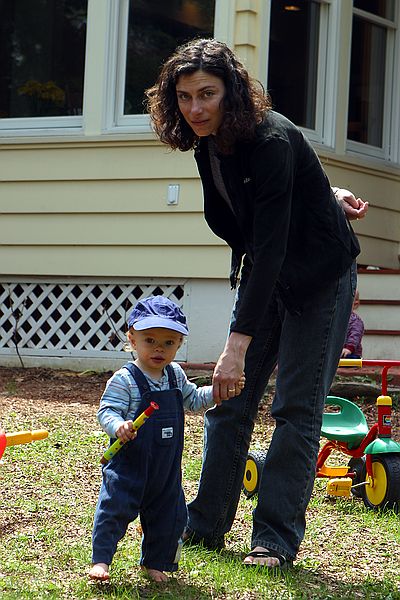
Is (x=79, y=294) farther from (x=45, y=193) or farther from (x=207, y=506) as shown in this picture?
(x=207, y=506)

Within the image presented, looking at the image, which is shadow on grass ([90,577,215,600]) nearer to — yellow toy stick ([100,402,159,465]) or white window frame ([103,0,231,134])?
yellow toy stick ([100,402,159,465])

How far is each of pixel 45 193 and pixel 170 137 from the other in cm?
528

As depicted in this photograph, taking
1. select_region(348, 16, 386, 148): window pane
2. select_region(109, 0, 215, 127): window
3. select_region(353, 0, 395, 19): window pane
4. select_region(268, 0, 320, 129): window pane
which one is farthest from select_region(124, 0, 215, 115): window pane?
select_region(353, 0, 395, 19): window pane

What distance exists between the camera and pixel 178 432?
373 cm

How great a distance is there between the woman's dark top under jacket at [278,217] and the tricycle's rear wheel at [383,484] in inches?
56.8

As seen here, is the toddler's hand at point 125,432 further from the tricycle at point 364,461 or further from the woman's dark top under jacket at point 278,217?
the tricycle at point 364,461

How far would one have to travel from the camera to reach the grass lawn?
3.67m

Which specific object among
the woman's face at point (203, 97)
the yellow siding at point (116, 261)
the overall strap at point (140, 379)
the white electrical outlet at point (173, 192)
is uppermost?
the white electrical outlet at point (173, 192)

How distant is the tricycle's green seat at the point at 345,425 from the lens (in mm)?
5438

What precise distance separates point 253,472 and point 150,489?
1.55m

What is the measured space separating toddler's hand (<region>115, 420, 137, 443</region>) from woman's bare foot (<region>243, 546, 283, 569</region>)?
0.72m

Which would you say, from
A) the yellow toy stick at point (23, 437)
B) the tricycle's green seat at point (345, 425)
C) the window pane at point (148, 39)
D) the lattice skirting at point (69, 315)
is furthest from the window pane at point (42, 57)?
the yellow toy stick at point (23, 437)

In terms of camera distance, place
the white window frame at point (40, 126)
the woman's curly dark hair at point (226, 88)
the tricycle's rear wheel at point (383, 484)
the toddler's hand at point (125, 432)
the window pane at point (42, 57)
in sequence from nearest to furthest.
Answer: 1. the toddler's hand at point (125, 432)
2. the woman's curly dark hair at point (226, 88)
3. the tricycle's rear wheel at point (383, 484)
4. the white window frame at point (40, 126)
5. the window pane at point (42, 57)

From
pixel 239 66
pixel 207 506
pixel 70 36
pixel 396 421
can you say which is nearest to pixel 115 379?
pixel 207 506
